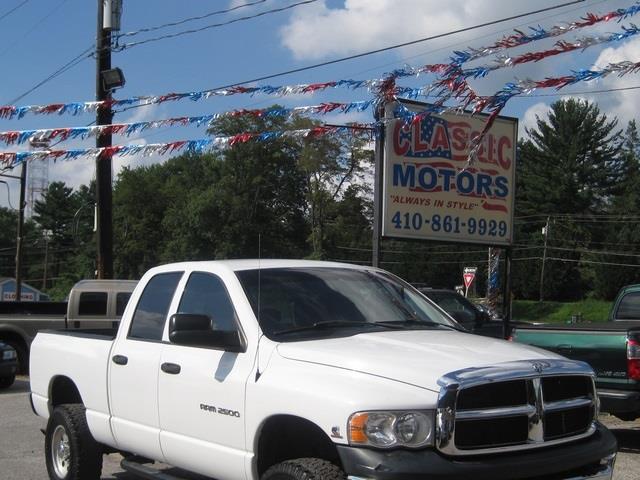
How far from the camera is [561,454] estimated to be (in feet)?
13.7

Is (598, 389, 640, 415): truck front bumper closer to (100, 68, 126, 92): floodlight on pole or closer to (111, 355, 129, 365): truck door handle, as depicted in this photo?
(111, 355, 129, 365): truck door handle

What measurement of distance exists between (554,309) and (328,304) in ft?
241

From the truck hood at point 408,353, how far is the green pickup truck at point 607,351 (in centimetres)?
392

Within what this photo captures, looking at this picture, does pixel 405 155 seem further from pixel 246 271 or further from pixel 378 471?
pixel 378 471

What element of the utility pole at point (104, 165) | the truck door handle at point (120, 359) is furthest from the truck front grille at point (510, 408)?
the utility pole at point (104, 165)

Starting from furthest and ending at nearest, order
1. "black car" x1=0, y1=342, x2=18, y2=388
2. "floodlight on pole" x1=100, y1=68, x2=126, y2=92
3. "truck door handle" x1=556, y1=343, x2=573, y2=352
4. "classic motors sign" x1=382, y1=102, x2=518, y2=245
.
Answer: "floodlight on pole" x1=100, y1=68, x2=126, y2=92, "black car" x1=0, y1=342, x2=18, y2=388, "classic motors sign" x1=382, y1=102, x2=518, y2=245, "truck door handle" x1=556, y1=343, x2=573, y2=352

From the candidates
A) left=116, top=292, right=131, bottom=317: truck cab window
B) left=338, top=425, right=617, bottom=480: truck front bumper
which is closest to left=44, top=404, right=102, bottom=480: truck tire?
left=338, top=425, right=617, bottom=480: truck front bumper

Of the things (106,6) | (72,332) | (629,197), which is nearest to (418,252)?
(629,197)

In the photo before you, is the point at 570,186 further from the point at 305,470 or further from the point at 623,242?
the point at 305,470

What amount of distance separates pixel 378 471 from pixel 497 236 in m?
10.7

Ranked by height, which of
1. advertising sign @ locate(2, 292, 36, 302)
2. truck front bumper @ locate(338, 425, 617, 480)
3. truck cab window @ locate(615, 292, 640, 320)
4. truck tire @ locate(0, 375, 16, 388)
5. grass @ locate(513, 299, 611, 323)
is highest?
truck cab window @ locate(615, 292, 640, 320)

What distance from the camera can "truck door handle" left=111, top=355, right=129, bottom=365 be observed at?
19.2 feet

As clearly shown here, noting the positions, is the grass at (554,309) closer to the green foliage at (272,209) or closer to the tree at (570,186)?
the tree at (570,186)

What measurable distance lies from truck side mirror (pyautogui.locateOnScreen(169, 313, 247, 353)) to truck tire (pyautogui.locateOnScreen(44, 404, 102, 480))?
2073 millimetres
